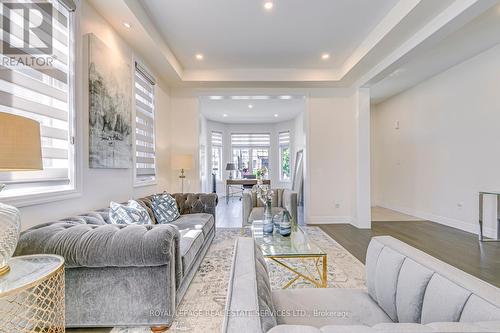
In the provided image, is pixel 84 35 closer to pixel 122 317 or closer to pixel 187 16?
pixel 187 16

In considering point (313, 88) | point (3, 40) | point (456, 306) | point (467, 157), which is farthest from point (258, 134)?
point (456, 306)

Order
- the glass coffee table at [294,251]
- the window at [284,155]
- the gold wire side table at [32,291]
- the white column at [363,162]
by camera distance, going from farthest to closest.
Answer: the window at [284,155] < the white column at [363,162] < the glass coffee table at [294,251] < the gold wire side table at [32,291]

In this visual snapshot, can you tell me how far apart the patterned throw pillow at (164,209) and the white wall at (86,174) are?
375 millimetres

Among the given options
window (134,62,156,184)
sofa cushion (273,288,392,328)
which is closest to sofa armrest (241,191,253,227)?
window (134,62,156,184)

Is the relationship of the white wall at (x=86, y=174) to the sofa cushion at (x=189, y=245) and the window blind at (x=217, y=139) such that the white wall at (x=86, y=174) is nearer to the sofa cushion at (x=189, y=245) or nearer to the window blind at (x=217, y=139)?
the sofa cushion at (x=189, y=245)

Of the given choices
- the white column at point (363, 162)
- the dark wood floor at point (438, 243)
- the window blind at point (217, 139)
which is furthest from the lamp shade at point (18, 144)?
the window blind at point (217, 139)

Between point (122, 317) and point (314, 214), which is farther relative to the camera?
point (314, 214)

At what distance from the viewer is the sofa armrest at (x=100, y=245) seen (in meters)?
1.45

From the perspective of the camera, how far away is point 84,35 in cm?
221

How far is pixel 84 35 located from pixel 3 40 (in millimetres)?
832

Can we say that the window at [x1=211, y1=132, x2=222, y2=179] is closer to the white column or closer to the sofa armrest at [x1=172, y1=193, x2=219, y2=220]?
the sofa armrest at [x1=172, y1=193, x2=219, y2=220]

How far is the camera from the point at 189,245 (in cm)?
213

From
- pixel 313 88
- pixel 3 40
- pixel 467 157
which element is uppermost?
pixel 313 88

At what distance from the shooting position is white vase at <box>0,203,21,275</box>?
3.61 feet
